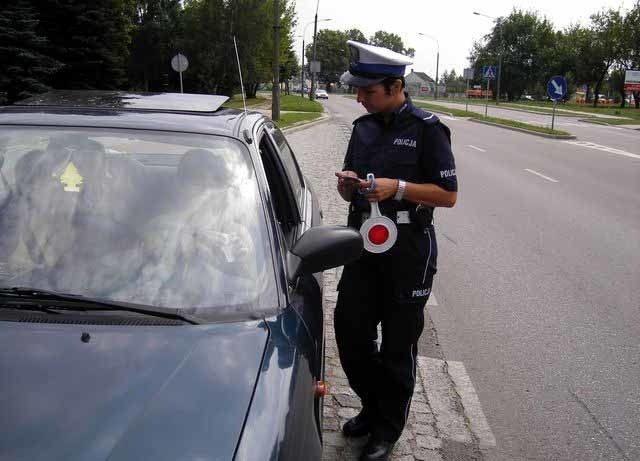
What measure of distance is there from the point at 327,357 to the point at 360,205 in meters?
1.52

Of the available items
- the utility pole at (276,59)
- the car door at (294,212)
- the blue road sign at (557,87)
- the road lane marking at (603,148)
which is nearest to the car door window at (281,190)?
the car door at (294,212)

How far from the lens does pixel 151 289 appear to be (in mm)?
2188

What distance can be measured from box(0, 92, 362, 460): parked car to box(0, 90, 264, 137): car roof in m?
0.01

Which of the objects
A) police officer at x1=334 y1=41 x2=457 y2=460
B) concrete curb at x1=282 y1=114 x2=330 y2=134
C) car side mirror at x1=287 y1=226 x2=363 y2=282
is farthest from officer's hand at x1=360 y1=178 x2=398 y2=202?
concrete curb at x1=282 y1=114 x2=330 y2=134

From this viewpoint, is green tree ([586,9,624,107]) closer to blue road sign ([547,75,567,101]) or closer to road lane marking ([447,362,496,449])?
blue road sign ([547,75,567,101])

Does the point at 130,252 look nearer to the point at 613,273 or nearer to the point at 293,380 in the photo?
the point at 293,380

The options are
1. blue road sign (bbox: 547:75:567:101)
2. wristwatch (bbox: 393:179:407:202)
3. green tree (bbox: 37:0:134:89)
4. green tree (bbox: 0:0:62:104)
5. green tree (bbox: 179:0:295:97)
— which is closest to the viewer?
wristwatch (bbox: 393:179:407:202)

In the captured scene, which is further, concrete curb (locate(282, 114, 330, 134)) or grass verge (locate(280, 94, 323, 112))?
grass verge (locate(280, 94, 323, 112))

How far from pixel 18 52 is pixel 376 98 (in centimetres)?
1511

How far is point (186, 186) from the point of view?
8.14 ft

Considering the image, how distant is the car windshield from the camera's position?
221 centimetres

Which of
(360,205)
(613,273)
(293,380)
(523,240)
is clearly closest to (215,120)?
(360,205)

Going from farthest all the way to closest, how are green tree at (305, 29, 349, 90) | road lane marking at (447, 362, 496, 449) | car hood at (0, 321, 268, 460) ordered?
1. green tree at (305, 29, 349, 90)
2. road lane marking at (447, 362, 496, 449)
3. car hood at (0, 321, 268, 460)

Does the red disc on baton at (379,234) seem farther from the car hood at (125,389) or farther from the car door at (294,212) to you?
the car hood at (125,389)
